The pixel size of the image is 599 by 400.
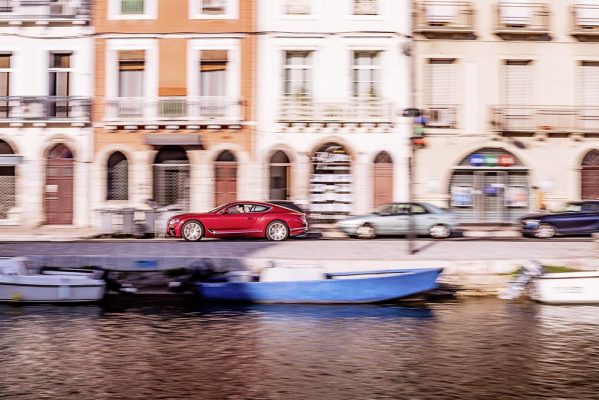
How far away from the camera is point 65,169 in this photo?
3509cm

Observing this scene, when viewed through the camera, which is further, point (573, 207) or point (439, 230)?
point (573, 207)

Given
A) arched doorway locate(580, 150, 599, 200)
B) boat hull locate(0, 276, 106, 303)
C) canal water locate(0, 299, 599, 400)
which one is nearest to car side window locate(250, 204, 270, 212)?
canal water locate(0, 299, 599, 400)

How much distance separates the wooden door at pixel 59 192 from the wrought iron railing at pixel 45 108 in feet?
5.69

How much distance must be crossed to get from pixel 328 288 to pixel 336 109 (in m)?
15.8

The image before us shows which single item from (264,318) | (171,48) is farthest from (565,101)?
(264,318)

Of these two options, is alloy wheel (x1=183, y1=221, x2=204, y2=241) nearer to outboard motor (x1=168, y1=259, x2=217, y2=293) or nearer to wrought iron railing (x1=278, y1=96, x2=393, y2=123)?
outboard motor (x1=168, y1=259, x2=217, y2=293)

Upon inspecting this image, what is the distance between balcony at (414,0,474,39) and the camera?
1361 inches

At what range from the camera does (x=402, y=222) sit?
29.8 meters

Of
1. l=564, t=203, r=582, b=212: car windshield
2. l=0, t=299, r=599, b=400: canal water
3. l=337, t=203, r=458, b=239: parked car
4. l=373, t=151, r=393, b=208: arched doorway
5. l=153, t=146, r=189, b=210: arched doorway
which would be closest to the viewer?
l=0, t=299, r=599, b=400: canal water

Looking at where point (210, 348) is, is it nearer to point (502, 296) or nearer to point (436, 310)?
point (436, 310)

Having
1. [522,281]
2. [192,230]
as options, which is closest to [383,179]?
[192,230]

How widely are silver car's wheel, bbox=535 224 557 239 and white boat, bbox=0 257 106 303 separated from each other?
16295mm

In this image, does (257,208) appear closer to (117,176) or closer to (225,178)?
(225,178)

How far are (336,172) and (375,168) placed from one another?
61.5 inches
